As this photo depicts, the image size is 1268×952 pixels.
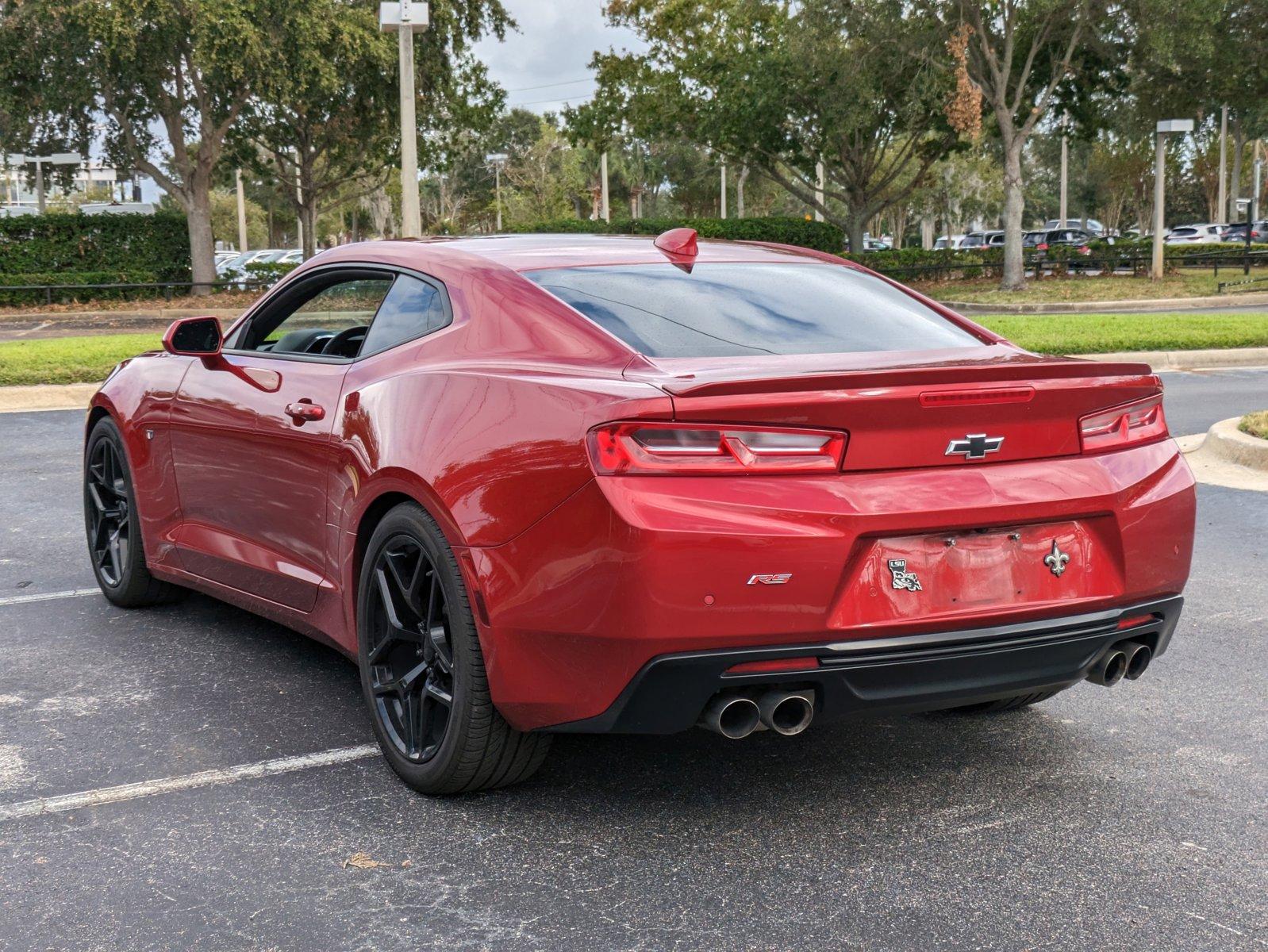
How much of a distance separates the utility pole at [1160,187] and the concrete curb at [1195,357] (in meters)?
14.4

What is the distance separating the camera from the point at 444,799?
3.75m

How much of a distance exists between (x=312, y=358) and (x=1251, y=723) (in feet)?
10.6

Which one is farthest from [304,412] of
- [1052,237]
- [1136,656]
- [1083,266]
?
[1052,237]

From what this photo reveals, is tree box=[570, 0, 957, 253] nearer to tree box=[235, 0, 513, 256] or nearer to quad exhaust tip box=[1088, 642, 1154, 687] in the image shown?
tree box=[235, 0, 513, 256]

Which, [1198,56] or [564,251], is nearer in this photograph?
[564,251]

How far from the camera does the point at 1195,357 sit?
1636 cm

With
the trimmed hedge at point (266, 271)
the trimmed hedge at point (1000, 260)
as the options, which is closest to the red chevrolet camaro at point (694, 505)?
the trimmed hedge at point (1000, 260)

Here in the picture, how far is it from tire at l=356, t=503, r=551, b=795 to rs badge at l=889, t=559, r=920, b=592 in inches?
39.9

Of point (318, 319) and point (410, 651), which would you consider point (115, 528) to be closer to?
point (318, 319)

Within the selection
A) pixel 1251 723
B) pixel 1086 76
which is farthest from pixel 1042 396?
pixel 1086 76

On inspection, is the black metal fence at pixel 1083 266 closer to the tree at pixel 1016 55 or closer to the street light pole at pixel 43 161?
the tree at pixel 1016 55

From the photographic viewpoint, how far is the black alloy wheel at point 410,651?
145 inches

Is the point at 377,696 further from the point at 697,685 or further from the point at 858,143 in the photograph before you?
the point at 858,143

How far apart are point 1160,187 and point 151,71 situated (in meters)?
23.0
